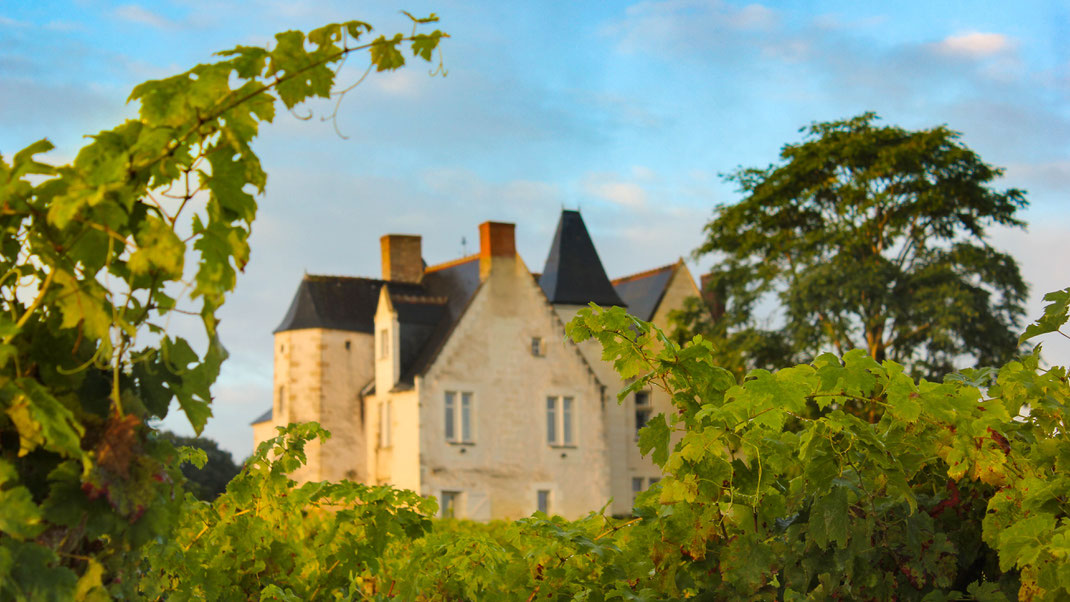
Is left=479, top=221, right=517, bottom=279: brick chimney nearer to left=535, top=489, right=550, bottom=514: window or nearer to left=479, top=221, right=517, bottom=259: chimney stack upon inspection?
left=479, top=221, right=517, bottom=259: chimney stack

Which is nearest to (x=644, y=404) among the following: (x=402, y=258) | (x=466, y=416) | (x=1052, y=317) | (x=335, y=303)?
(x=466, y=416)

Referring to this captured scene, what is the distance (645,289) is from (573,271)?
3.47 metres

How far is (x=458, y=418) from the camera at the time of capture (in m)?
41.0

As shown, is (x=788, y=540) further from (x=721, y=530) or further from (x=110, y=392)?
(x=110, y=392)

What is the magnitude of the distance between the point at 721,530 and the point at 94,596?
2293 millimetres

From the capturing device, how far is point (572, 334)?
4.75m

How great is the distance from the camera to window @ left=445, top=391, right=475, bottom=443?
40844 mm

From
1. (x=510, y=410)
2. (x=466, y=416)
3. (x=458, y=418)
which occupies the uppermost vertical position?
(x=510, y=410)

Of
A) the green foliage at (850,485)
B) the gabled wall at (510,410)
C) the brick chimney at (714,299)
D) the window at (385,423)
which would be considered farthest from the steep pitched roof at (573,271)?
the green foliage at (850,485)

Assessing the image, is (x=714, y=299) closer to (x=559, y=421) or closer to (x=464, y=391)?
(x=559, y=421)

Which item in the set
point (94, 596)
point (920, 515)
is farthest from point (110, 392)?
point (920, 515)

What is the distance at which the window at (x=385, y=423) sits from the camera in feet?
138

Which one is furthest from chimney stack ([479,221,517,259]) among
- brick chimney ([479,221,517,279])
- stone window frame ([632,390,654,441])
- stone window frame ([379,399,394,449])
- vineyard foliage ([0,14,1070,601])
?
vineyard foliage ([0,14,1070,601])

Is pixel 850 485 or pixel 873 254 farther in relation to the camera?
pixel 873 254
